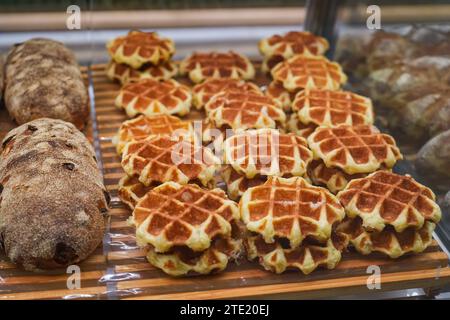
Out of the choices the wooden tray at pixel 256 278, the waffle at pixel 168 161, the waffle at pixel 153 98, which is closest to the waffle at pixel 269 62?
the waffle at pixel 153 98

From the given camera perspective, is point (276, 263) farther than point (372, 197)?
No

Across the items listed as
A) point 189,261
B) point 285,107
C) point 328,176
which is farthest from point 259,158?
point 285,107

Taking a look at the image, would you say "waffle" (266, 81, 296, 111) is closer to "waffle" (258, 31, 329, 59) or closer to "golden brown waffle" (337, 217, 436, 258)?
"waffle" (258, 31, 329, 59)

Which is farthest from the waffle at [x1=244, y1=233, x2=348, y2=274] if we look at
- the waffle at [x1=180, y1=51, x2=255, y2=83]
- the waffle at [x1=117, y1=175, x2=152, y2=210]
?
the waffle at [x1=180, y1=51, x2=255, y2=83]

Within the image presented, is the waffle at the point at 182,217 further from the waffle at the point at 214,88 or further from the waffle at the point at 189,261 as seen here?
the waffle at the point at 214,88

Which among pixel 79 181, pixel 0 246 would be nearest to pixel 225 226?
pixel 79 181
